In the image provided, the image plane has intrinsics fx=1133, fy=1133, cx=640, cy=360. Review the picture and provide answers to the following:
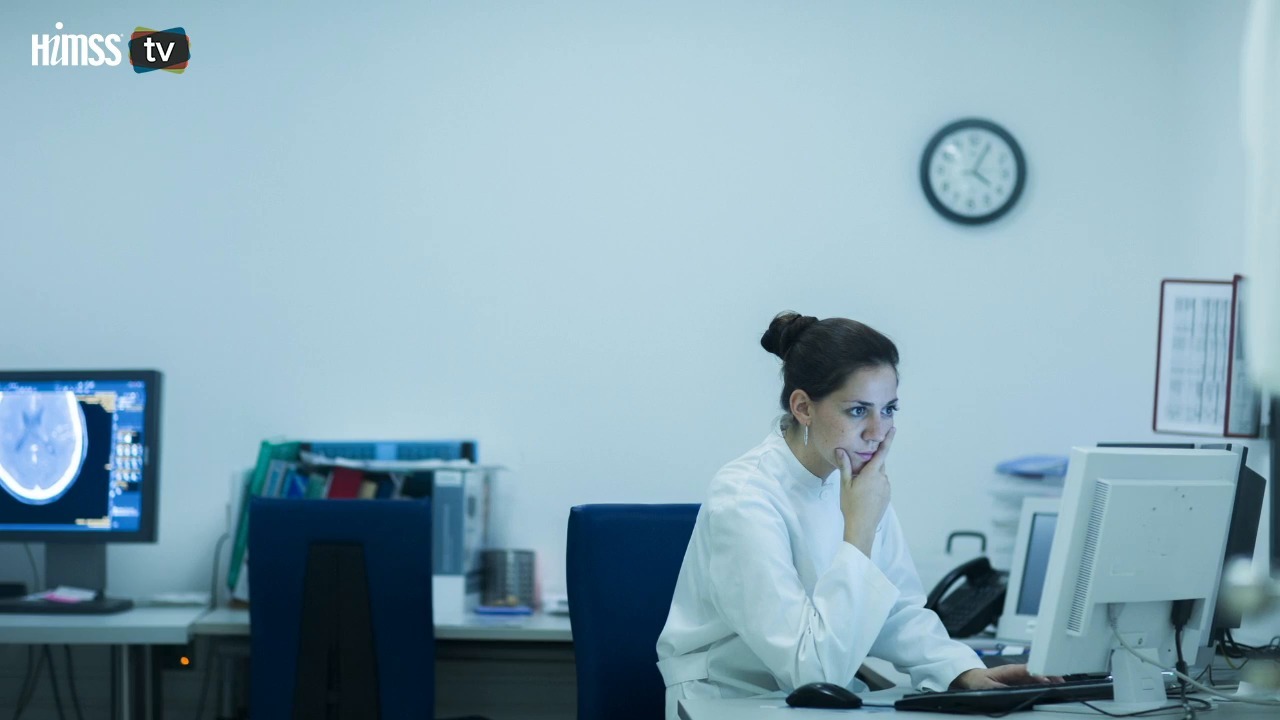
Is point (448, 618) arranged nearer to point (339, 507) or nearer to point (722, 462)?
point (339, 507)

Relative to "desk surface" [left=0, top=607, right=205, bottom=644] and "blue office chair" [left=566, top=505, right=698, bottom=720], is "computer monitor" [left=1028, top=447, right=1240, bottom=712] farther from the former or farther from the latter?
"desk surface" [left=0, top=607, right=205, bottom=644]

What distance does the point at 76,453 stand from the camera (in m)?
2.92

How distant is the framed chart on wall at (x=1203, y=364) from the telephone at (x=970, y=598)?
55 cm

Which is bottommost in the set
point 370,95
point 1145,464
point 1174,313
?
point 1145,464

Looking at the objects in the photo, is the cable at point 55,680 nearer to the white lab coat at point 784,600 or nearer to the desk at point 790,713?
the white lab coat at point 784,600

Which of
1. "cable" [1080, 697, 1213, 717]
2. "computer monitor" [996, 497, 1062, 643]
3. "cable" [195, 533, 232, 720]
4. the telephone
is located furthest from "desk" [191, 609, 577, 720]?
"cable" [1080, 697, 1213, 717]

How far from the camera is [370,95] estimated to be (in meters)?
3.33

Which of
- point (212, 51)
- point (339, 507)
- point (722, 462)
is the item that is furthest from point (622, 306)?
point (212, 51)

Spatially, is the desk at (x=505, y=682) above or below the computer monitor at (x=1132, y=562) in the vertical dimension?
below

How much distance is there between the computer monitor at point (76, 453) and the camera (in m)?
2.91

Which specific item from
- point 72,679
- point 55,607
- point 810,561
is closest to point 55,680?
point 72,679

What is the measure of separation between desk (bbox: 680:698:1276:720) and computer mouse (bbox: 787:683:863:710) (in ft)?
0.04

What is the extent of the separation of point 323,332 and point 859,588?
207cm

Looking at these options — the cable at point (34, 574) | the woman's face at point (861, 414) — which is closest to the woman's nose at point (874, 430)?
the woman's face at point (861, 414)
